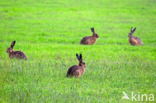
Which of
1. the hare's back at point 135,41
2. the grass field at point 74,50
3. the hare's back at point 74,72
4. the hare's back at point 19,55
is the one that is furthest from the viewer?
the hare's back at point 135,41

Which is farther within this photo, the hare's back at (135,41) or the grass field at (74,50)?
the hare's back at (135,41)

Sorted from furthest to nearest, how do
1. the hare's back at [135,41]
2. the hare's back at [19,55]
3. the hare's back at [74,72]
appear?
1. the hare's back at [135,41]
2. the hare's back at [19,55]
3. the hare's back at [74,72]

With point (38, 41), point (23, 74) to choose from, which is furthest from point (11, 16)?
point (23, 74)

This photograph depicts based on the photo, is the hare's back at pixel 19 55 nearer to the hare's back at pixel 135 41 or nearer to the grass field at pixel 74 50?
the grass field at pixel 74 50

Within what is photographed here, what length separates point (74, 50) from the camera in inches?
706

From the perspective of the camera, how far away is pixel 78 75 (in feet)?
37.6

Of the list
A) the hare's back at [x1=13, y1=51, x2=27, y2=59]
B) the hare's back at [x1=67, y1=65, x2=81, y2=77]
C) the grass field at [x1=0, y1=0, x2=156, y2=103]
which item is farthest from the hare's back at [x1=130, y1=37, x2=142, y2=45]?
the hare's back at [x1=67, y1=65, x2=81, y2=77]

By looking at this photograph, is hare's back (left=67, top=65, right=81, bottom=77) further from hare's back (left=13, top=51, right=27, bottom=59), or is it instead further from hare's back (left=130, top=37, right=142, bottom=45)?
hare's back (left=130, top=37, right=142, bottom=45)

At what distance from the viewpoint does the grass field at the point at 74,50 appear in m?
9.91

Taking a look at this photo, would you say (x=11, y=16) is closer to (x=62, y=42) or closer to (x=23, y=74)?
(x=62, y=42)

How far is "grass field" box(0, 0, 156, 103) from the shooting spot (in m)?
9.91

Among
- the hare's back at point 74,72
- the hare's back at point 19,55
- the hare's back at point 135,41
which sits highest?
the hare's back at point 135,41

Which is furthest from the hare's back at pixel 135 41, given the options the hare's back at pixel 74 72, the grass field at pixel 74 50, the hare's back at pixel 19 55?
the hare's back at pixel 74 72

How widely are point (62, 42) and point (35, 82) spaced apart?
1083 cm
